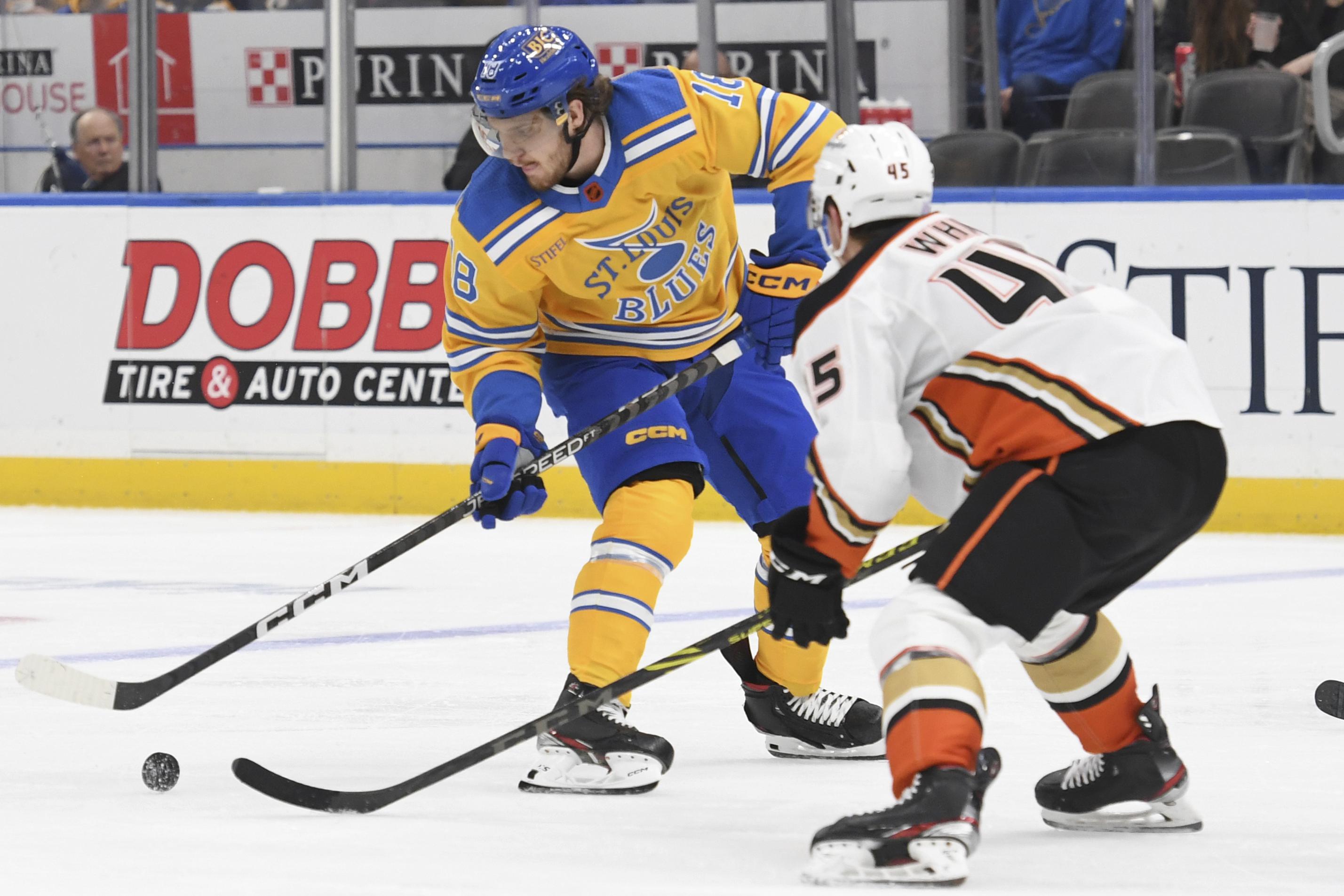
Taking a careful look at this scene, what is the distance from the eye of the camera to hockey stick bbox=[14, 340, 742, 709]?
300cm

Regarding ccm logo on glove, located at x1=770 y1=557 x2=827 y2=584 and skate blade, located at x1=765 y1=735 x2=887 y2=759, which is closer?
ccm logo on glove, located at x1=770 y1=557 x2=827 y2=584

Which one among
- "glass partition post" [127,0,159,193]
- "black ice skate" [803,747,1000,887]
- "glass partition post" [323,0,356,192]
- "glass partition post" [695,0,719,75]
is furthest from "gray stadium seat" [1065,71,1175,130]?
"black ice skate" [803,747,1000,887]

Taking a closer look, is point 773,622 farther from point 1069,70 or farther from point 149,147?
point 149,147

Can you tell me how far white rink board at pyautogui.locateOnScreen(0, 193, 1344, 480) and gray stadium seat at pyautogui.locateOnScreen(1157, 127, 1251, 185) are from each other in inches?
4.9

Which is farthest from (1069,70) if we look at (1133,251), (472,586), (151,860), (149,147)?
(151,860)

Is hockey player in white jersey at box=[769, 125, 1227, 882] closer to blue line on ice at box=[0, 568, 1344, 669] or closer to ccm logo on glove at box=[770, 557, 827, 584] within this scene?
ccm logo on glove at box=[770, 557, 827, 584]

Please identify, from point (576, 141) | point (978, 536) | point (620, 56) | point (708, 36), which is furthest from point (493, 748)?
point (620, 56)

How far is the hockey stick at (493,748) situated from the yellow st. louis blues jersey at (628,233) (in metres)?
0.65

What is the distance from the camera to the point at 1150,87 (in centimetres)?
604

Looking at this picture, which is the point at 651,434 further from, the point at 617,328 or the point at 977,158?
the point at 977,158

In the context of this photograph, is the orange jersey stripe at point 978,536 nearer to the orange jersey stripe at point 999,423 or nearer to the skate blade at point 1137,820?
the orange jersey stripe at point 999,423

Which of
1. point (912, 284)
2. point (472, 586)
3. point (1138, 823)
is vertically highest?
point (912, 284)

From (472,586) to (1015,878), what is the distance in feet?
9.45

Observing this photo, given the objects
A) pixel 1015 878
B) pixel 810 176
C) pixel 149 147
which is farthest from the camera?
pixel 149 147
